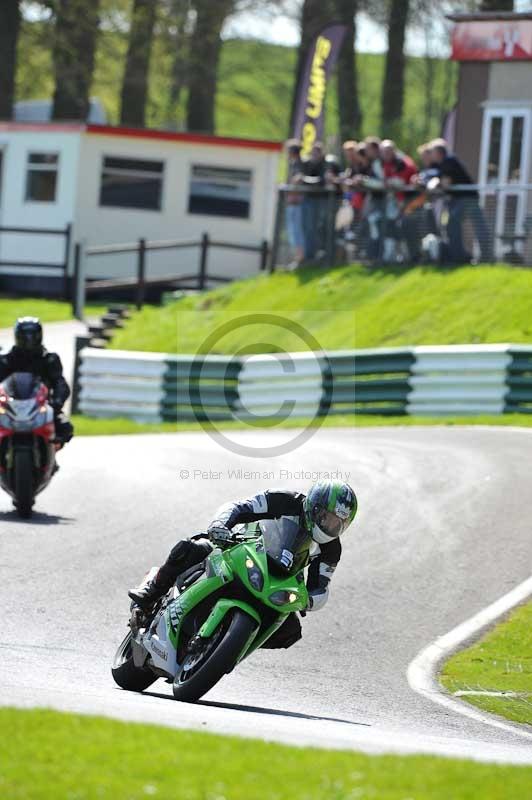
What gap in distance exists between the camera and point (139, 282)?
3175cm

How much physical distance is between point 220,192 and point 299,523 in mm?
29139

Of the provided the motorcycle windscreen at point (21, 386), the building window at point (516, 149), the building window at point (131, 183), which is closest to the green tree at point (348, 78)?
the building window at point (131, 183)

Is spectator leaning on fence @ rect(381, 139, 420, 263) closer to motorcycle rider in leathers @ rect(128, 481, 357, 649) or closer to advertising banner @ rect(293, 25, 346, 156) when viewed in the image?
advertising banner @ rect(293, 25, 346, 156)

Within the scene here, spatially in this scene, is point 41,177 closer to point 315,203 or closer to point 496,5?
point 496,5

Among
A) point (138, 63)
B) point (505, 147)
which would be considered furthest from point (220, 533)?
point (138, 63)

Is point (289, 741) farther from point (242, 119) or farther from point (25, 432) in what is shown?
point (242, 119)

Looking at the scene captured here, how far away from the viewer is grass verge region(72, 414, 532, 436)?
18641 mm

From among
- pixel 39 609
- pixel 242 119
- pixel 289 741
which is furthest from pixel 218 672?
pixel 242 119

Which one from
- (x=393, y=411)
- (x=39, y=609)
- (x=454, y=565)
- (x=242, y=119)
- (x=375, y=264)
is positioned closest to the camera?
(x=39, y=609)

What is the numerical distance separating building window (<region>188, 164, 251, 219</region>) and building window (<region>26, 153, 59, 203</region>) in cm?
316

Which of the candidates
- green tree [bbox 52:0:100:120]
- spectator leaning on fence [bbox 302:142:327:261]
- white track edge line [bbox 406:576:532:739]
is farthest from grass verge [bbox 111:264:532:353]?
green tree [bbox 52:0:100:120]

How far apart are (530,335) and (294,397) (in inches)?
124

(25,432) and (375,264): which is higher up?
(375,264)

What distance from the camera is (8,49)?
42062mm
